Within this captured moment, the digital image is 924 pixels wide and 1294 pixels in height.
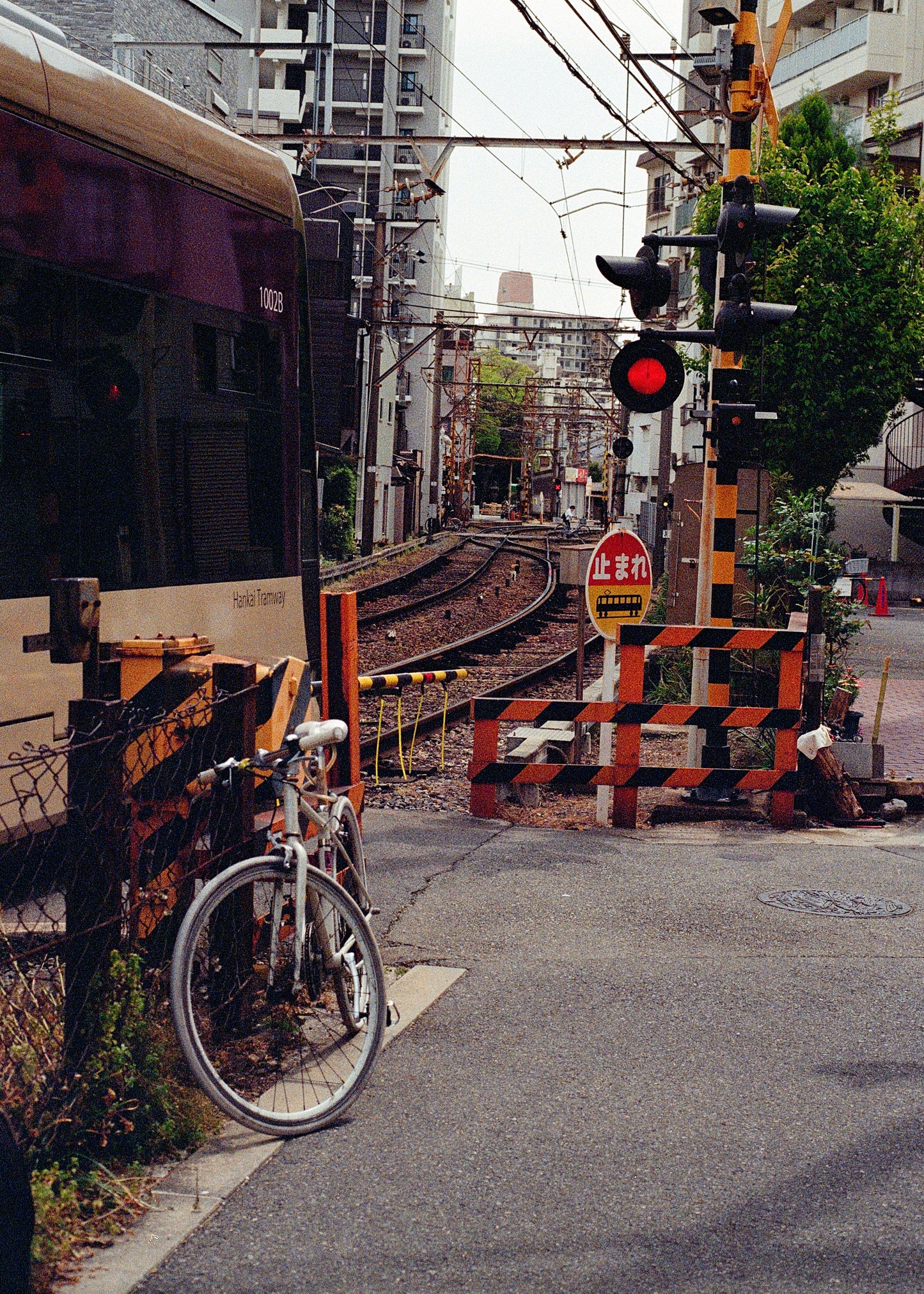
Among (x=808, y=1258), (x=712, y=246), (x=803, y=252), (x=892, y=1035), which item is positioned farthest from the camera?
(x=803, y=252)

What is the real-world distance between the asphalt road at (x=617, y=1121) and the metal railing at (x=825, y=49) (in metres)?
42.7

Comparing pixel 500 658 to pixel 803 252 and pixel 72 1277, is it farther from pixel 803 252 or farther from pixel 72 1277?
pixel 72 1277

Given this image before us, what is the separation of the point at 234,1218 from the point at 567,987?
2.26 meters

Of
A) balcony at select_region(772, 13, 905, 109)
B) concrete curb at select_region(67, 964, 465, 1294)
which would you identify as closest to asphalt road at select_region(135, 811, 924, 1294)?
concrete curb at select_region(67, 964, 465, 1294)

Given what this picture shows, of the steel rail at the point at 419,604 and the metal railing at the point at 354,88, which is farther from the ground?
the metal railing at the point at 354,88

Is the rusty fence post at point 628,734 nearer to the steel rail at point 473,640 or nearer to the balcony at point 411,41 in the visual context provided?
the steel rail at point 473,640

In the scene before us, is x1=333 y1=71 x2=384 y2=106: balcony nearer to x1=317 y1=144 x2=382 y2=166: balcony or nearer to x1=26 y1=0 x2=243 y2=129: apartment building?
x1=317 y1=144 x2=382 y2=166: balcony

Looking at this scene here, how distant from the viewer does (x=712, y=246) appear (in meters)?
10.3

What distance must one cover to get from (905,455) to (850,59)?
12880mm

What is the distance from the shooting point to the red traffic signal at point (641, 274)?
9.87 m

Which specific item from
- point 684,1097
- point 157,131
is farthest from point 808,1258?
point 157,131

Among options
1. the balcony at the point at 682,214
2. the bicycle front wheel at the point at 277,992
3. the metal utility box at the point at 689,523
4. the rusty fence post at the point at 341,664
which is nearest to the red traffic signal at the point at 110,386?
the rusty fence post at the point at 341,664

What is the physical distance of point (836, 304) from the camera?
2864cm

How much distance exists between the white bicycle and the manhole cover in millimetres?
2979
